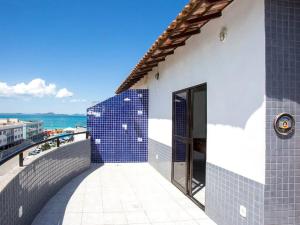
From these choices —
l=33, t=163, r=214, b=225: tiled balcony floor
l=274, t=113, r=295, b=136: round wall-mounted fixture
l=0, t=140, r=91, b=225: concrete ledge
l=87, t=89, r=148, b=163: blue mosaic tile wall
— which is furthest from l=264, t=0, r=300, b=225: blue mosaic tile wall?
l=87, t=89, r=148, b=163: blue mosaic tile wall

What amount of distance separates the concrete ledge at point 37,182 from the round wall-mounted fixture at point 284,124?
8.83 feet

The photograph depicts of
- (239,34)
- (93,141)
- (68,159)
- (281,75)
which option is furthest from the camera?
(93,141)

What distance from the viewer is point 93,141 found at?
8719 millimetres

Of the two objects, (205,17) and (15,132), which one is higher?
(205,17)

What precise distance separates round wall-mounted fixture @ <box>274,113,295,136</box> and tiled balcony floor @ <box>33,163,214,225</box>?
1829mm

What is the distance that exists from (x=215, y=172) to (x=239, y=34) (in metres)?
1.88

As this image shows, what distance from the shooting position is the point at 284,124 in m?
2.71

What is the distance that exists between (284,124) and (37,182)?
3.46 m

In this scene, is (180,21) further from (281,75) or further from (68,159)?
(68,159)

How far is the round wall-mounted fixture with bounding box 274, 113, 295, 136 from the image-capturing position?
8.82 ft

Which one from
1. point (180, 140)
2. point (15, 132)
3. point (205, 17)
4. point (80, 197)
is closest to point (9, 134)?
point (15, 132)

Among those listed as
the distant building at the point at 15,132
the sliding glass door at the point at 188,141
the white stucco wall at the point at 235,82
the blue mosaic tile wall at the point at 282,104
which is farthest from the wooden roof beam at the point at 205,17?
the distant building at the point at 15,132

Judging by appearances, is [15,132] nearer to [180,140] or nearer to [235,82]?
[180,140]

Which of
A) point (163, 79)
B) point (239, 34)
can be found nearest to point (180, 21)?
point (239, 34)
